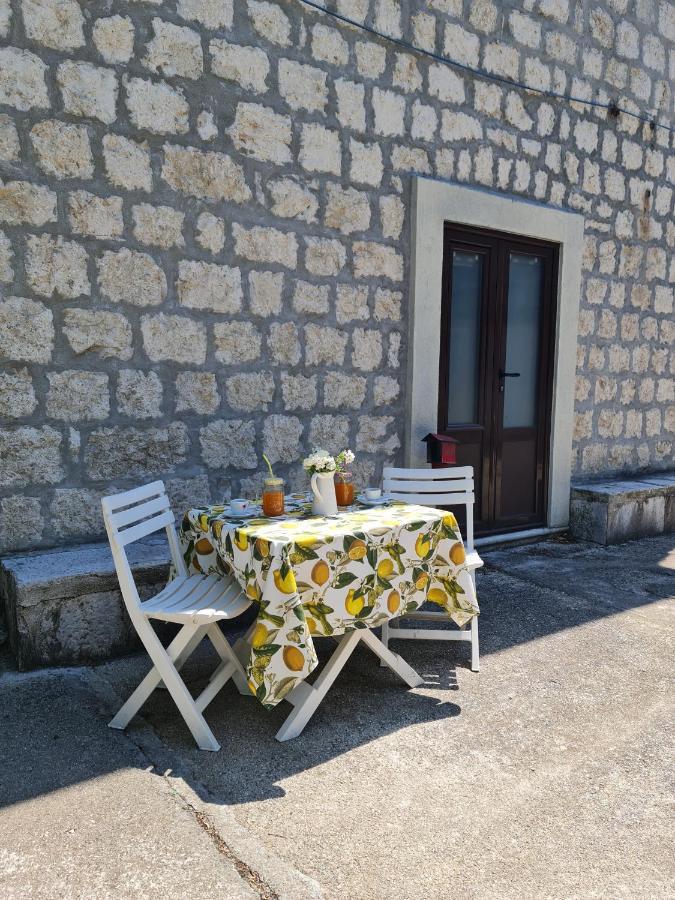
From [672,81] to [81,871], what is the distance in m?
6.70

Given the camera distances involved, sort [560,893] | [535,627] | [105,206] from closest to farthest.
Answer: [560,893], [105,206], [535,627]

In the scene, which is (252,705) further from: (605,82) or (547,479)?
(605,82)

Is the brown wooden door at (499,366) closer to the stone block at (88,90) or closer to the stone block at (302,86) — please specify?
the stone block at (302,86)

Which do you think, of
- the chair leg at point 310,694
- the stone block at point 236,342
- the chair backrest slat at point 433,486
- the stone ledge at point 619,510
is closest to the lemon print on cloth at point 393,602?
the chair leg at point 310,694

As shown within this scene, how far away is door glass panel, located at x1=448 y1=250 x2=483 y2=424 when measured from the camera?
476 centimetres

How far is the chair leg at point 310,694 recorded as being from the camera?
2.47m

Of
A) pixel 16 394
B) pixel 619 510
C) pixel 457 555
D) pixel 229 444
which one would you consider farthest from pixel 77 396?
pixel 619 510

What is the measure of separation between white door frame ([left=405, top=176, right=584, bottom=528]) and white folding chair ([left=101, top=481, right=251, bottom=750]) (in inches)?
81.4

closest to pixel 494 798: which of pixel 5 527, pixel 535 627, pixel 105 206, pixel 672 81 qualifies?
pixel 535 627

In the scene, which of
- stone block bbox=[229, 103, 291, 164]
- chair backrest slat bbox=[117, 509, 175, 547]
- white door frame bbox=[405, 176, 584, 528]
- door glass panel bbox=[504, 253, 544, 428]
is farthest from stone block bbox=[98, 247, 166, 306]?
door glass panel bbox=[504, 253, 544, 428]

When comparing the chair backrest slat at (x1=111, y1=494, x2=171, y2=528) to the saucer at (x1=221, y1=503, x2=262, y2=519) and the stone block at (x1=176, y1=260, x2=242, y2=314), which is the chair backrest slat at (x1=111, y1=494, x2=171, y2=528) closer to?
the saucer at (x1=221, y1=503, x2=262, y2=519)

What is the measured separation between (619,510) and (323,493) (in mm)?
3246

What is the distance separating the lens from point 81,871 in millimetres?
1780

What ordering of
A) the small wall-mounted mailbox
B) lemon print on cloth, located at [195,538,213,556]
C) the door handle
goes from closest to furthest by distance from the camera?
1. lemon print on cloth, located at [195,538,213,556]
2. the small wall-mounted mailbox
3. the door handle
